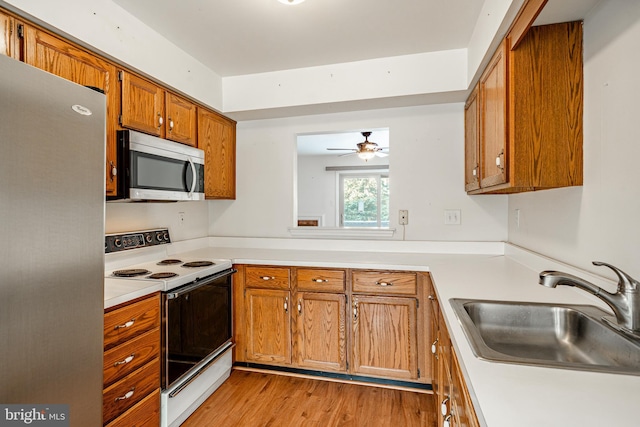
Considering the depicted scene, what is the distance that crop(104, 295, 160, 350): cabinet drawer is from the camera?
4.81 ft

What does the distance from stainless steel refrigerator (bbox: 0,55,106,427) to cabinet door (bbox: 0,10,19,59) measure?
0.63m

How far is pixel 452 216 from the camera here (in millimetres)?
2689

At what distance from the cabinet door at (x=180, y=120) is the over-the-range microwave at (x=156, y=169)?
0.33 feet

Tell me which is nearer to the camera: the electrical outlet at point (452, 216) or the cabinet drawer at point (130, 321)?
the cabinet drawer at point (130, 321)

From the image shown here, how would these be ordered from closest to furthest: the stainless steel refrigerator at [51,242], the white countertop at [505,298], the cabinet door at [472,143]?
the white countertop at [505,298] → the stainless steel refrigerator at [51,242] → the cabinet door at [472,143]

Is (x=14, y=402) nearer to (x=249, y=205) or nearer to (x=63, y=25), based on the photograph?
(x=63, y=25)

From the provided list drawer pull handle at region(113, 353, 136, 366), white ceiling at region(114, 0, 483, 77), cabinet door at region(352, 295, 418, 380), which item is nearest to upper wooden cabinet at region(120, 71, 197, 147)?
white ceiling at region(114, 0, 483, 77)

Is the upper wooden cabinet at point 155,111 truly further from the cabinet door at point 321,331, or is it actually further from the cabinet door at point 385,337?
the cabinet door at point 385,337

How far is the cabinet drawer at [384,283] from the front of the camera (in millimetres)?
2225

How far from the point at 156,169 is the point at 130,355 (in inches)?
40.7

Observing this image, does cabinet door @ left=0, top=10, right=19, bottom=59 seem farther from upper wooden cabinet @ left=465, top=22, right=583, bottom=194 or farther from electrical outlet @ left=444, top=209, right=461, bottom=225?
electrical outlet @ left=444, top=209, right=461, bottom=225

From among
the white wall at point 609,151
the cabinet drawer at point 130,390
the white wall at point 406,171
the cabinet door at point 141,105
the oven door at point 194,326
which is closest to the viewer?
the white wall at point 609,151

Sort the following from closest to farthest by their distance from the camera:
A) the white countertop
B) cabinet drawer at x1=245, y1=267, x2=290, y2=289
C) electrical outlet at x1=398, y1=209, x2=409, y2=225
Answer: the white countertop → cabinet drawer at x1=245, y1=267, x2=290, y2=289 → electrical outlet at x1=398, y1=209, x2=409, y2=225

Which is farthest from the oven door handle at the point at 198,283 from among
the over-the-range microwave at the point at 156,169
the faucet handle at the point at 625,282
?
the faucet handle at the point at 625,282
